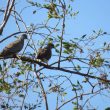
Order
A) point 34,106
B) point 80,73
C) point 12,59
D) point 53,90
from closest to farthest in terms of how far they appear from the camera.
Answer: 1. point 80,73
2. point 53,90
3. point 12,59
4. point 34,106

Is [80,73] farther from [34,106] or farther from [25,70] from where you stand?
[34,106]

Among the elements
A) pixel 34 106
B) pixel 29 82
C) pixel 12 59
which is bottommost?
pixel 34 106

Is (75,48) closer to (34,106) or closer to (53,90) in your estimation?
(53,90)

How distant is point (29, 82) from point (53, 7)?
3.74 ft

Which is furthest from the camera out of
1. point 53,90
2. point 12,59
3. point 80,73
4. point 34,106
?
point 34,106

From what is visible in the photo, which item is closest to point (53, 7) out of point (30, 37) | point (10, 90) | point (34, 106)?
point (30, 37)

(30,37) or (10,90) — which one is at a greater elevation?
(30,37)

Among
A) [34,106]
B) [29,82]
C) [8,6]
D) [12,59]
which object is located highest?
[8,6]

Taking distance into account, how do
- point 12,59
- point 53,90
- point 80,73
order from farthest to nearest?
1. point 12,59
2. point 53,90
3. point 80,73

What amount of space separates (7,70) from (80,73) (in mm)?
1107

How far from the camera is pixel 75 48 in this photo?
452 centimetres

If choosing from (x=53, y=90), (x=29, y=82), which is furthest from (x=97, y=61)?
(x=29, y=82)

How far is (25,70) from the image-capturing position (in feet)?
16.3

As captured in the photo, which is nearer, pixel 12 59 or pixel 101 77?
pixel 101 77
